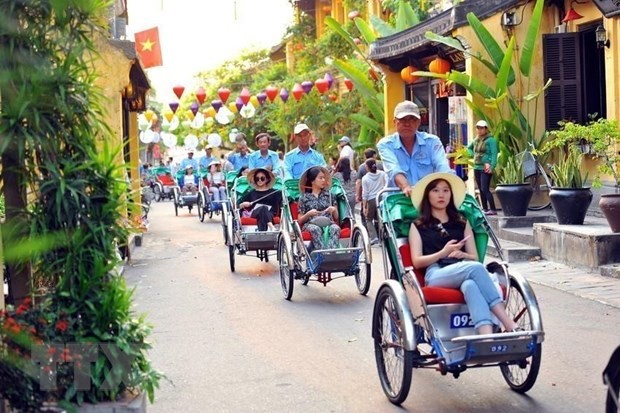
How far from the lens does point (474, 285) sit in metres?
6.37

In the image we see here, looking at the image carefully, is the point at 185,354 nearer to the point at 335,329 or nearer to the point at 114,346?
the point at 335,329

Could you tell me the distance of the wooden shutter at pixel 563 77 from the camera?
17.4m

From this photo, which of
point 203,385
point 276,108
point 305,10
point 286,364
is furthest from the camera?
point 305,10

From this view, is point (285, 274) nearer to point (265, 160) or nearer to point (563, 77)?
point (265, 160)

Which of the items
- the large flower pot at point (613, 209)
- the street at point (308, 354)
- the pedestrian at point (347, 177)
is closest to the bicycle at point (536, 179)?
the large flower pot at point (613, 209)

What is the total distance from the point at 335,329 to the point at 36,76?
4975 millimetres

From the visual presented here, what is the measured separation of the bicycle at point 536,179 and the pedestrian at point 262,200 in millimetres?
4456

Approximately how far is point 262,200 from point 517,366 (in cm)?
789

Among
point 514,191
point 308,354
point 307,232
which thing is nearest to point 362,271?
point 307,232

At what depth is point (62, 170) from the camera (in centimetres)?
519

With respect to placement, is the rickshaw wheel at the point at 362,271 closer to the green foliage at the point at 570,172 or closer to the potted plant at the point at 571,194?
the potted plant at the point at 571,194

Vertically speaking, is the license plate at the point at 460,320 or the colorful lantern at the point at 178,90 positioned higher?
the colorful lantern at the point at 178,90

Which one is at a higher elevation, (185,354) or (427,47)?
(427,47)

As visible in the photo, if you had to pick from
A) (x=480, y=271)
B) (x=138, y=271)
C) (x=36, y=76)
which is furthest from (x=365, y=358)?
(x=138, y=271)
